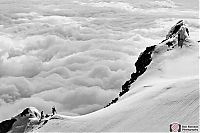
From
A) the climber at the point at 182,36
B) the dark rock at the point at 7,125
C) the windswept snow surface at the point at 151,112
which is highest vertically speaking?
the climber at the point at 182,36

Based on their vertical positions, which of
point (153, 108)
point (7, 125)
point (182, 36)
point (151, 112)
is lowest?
point (7, 125)

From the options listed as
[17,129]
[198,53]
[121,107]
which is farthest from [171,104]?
[17,129]

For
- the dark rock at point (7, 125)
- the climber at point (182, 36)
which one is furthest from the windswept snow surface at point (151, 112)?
the dark rock at point (7, 125)

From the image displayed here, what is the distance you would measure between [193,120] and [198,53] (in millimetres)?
23787

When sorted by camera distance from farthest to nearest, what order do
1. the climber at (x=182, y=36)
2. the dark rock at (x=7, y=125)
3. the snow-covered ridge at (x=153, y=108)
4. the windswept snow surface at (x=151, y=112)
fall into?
1. the dark rock at (x=7, y=125)
2. the climber at (x=182, y=36)
3. the snow-covered ridge at (x=153, y=108)
4. the windswept snow surface at (x=151, y=112)

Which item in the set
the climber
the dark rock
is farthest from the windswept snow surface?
the dark rock

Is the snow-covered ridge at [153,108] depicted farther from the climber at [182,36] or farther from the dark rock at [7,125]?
the dark rock at [7,125]

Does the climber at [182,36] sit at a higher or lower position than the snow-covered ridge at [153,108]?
higher

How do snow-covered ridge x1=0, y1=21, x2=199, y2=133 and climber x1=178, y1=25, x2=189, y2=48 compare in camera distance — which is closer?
snow-covered ridge x1=0, y1=21, x2=199, y2=133

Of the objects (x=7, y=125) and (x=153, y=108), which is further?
Answer: (x=7, y=125)

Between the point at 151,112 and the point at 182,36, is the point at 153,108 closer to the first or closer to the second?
the point at 151,112

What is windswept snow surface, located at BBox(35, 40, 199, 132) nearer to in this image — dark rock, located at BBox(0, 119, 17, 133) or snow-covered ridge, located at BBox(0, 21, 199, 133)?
snow-covered ridge, located at BBox(0, 21, 199, 133)

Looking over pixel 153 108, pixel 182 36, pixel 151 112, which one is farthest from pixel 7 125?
pixel 182 36

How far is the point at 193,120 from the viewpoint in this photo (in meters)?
27.6
